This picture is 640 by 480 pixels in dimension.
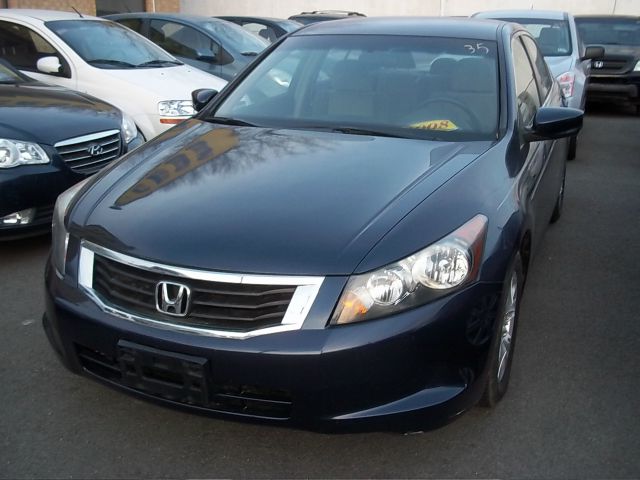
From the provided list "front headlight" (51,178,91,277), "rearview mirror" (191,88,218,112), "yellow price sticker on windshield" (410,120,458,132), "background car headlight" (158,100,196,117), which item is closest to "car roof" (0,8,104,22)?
"background car headlight" (158,100,196,117)

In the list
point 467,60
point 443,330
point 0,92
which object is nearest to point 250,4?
point 0,92

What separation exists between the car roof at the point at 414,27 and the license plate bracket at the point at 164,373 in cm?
237

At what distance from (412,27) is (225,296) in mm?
2322

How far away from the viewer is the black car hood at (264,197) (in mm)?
2371

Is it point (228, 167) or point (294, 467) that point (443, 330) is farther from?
point (228, 167)

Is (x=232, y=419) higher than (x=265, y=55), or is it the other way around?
(x=265, y=55)

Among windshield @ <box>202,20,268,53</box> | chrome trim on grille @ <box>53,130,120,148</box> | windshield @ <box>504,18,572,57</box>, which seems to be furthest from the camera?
windshield @ <box>202,20,268,53</box>

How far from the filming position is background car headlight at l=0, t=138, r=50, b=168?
442cm

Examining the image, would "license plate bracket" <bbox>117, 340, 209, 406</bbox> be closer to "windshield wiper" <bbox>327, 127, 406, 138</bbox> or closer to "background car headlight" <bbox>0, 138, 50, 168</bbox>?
"windshield wiper" <bbox>327, 127, 406, 138</bbox>

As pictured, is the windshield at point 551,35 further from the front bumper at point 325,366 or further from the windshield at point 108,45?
the front bumper at point 325,366

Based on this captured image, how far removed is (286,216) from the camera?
2541mm

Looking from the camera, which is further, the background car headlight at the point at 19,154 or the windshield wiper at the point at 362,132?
the background car headlight at the point at 19,154

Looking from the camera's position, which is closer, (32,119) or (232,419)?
(232,419)

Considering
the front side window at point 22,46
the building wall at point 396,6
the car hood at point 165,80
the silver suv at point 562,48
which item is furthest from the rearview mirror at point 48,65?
the building wall at point 396,6
